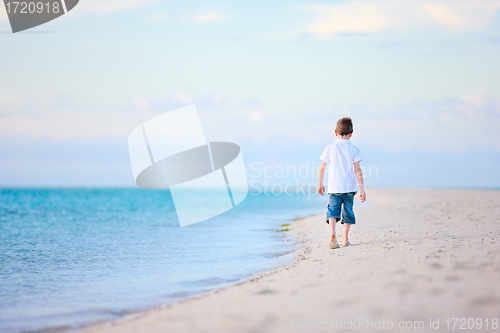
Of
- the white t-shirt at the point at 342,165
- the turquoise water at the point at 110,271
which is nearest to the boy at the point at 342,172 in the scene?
the white t-shirt at the point at 342,165

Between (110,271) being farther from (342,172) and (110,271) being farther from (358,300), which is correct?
(358,300)

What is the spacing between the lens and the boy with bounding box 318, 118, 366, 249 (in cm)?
600

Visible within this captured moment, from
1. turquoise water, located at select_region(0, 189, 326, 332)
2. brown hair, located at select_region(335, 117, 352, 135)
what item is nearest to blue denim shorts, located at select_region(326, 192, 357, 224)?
brown hair, located at select_region(335, 117, 352, 135)

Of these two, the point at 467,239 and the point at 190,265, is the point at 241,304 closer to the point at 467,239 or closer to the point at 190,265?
the point at 190,265

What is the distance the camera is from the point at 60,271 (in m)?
6.45

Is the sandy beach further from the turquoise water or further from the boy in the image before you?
the boy

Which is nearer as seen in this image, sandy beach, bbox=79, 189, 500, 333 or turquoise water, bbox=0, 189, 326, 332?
sandy beach, bbox=79, 189, 500, 333

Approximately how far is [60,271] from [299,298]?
15.7 feet

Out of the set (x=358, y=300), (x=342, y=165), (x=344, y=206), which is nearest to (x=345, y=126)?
(x=342, y=165)

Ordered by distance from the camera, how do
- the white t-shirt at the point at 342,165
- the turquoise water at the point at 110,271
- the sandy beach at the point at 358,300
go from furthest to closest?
the white t-shirt at the point at 342,165, the turquoise water at the point at 110,271, the sandy beach at the point at 358,300

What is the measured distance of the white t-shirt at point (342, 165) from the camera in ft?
19.7

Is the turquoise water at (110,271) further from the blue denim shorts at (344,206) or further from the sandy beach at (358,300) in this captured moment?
the blue denim shorts at (344,206)

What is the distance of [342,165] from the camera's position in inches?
236

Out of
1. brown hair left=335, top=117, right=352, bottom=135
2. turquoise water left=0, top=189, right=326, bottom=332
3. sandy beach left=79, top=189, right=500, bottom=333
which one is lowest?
turquoise water left=0, top=189, right=326, bottom=332
